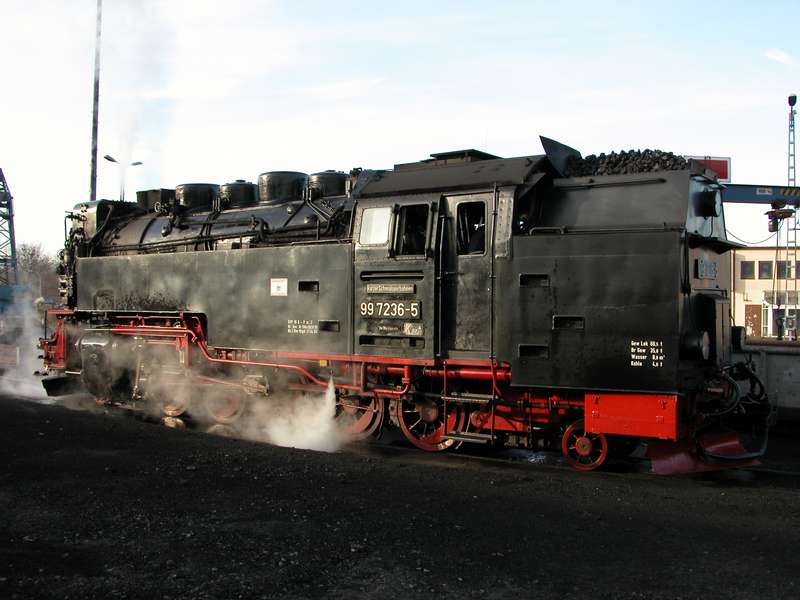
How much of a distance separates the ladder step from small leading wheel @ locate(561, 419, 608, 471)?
0.87 metres

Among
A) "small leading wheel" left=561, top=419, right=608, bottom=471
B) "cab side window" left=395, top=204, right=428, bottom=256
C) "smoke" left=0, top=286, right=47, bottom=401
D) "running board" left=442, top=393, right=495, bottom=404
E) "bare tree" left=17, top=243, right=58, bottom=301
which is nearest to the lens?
"small leading wheel" left=561, top=419, right=608, bottom=471

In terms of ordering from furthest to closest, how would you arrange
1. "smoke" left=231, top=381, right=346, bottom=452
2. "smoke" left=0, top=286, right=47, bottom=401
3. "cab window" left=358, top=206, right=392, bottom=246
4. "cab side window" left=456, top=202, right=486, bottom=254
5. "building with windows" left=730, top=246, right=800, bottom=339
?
"building with windows" left=730, top=246, right=800, bottom=339, "smoke" left=0, top=286, right=47, bottom=401, "smoke" left=231, top=381, right=346, bottom=452, "cab window" left=358, top=206, right=392, bottom=246, "cab side window" left=456, top=202, right=486, bottom=254

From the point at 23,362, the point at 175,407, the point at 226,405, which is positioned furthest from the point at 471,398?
the point at 23,362

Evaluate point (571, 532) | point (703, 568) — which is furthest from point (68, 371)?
point (703, 568)

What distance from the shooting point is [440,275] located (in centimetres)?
876

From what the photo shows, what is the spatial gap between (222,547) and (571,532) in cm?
267

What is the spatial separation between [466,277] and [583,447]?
2348 mm

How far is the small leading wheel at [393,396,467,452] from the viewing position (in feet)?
30.3

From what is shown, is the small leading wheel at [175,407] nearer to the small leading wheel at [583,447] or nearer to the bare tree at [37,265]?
the small leading wheel at [583,447]

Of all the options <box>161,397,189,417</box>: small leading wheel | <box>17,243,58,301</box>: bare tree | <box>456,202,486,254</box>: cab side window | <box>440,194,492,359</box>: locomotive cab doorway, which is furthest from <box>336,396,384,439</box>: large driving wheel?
<box>17,243,58,301</box>: bare tree

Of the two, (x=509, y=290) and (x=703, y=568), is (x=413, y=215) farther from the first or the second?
(x=703, y=568)

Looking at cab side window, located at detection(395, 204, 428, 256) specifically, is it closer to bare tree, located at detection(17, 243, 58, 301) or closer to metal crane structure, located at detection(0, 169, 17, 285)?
metal crane structure, located at detection(0, 169, 17, 285)

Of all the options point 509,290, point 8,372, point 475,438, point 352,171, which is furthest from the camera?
point 8,372

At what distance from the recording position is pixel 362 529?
5734 mm
